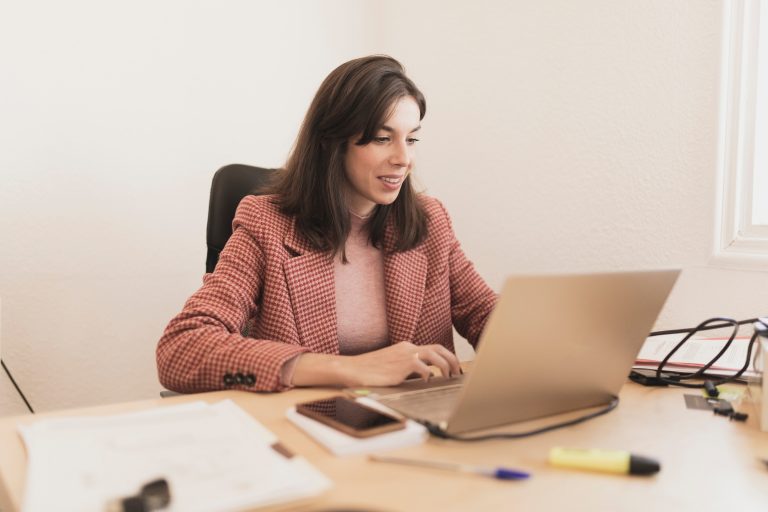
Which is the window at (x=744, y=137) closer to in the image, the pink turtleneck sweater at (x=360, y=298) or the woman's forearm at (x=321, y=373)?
the pink turtleneck sweater at (x=360, y=298)

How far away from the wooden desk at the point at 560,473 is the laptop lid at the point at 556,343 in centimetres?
4

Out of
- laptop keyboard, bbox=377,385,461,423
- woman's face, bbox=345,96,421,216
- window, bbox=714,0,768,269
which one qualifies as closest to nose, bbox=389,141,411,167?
woman's face, bbox=345,96,421,216

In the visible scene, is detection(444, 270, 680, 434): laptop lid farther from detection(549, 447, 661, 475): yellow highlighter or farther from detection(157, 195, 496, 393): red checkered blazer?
detection(157, 195, 496, 393): red checkered blazer

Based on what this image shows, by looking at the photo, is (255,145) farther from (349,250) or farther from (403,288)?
(403,288)

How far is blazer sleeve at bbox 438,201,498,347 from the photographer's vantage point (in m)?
1.44

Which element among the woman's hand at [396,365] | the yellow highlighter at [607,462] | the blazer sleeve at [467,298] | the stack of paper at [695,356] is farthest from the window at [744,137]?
the yellow highlighter at [607,462]

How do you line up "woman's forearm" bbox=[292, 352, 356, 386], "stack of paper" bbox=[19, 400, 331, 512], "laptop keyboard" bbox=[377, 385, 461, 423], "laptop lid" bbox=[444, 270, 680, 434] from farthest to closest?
"woman's forearm" bbox=[292, 352, 356, 386] → "laptop keyboard" bbox=[377, 385, 461, 423] → "laptop lid" bbox=[444, 270, 680, 434] → "stack of paper" bbox=[19, 400, 331, 512]

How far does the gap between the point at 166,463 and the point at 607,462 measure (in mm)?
424

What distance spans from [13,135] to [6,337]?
50cm

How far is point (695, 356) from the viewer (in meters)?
1.08

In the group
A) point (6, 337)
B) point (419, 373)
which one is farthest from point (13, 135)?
point (419, 373)

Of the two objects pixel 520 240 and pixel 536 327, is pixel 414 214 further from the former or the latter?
pixel 536 327

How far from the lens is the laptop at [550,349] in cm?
62

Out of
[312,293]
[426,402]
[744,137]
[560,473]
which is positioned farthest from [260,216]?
[744,137]
